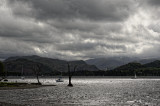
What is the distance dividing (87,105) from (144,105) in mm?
16312

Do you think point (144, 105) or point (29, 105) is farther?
point (144, 105)

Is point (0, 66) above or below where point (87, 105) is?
above

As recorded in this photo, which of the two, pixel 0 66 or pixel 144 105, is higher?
pixel 0 66

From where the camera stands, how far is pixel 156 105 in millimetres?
64500

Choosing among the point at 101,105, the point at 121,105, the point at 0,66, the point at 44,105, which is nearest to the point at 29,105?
the point at 44,105

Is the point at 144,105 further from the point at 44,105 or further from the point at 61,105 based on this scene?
the point at 44,105

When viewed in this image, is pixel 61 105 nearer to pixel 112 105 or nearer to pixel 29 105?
pixel 29 105

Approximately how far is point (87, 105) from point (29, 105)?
15.5m

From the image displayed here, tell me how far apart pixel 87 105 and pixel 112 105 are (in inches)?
272

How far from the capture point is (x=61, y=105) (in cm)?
6169

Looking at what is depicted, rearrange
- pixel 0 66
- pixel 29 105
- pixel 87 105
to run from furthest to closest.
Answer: pixel 0 66, pixel 87 105, pixel 29 105

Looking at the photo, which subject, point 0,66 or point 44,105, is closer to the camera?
point 44,105

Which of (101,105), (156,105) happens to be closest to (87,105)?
(101,105)

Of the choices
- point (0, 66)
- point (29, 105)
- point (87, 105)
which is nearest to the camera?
point (29, 105)
